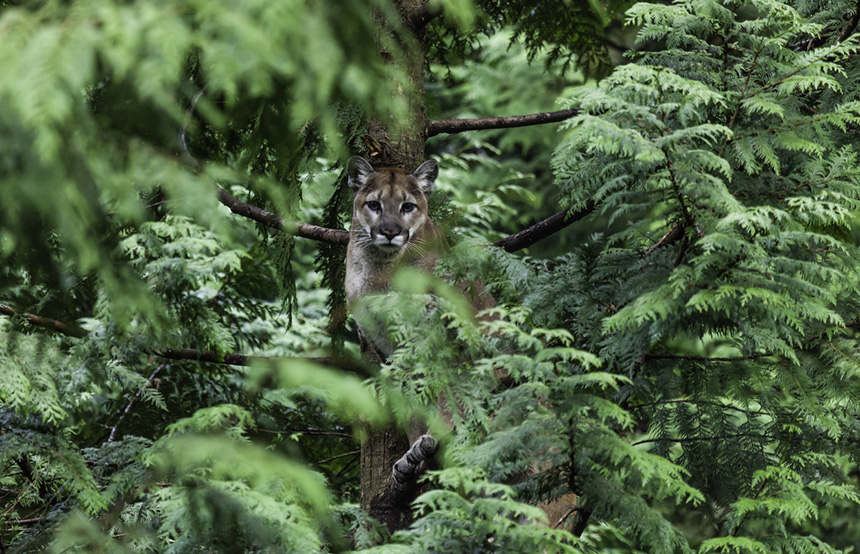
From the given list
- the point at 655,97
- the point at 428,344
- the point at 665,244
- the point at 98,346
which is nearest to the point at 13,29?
the point at 428,344

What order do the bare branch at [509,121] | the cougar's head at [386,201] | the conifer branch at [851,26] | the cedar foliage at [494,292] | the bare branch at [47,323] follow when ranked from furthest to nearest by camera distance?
the cougar's head at [386,201] → the bare branch at [509,121] → the conifer branch at [851,26] → the bare branch at [47,323] → the cedar foliage at [494,292]

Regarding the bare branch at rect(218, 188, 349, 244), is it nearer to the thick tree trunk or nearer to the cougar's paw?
the thick tree trunk

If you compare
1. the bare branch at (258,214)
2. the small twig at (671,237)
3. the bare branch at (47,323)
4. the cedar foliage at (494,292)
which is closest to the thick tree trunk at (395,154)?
the bare branch at (258,214)

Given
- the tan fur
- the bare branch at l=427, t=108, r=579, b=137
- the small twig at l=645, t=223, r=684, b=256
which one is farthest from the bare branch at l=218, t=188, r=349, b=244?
the small twig at l=645, t=223, r=684, b=256

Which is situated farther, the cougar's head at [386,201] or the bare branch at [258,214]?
the cougar's head at [386,201]

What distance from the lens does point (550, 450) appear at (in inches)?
114

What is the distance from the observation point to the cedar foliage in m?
2.32

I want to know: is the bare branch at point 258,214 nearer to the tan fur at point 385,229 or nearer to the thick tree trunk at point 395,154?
the tan fur at point 385,229

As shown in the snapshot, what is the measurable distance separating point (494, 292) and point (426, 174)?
141 cm

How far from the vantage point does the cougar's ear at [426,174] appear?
548 cm

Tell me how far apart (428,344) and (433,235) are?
274cm

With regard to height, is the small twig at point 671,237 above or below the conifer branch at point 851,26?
below

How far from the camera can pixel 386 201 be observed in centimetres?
550

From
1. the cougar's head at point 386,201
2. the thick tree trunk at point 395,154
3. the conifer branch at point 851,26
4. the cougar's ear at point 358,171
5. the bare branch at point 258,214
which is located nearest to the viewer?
the conifer branch at point 851,26
